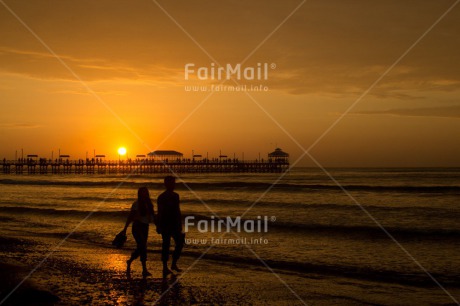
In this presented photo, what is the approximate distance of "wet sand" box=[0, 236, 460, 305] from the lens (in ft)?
26.5

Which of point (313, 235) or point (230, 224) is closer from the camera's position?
point (313, 235)

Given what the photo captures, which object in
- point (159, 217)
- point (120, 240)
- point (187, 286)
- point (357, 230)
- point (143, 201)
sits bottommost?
point (357, 230)

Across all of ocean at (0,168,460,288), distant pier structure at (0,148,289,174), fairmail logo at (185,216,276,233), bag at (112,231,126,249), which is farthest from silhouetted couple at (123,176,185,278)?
distant pier structure at (0,148,289,174)

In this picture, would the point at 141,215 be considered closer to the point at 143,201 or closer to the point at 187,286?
the point at 143,201

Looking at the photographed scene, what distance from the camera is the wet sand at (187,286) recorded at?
8.06 meters

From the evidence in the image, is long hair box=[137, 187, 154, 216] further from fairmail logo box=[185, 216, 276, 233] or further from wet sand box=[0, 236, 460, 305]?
fairmail logo box=[185, 216, 276, 233]

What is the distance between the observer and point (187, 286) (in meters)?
9.14

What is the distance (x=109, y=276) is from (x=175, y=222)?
5.69 ft

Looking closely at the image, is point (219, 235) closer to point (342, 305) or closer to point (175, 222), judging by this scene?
point (175, 222)

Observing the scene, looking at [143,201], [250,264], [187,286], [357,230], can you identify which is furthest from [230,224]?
[143,201]

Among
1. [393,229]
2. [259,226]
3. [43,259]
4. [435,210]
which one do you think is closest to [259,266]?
[43,259]

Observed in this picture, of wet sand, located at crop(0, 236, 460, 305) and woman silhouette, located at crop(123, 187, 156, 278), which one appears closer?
wet sand, located at crop(0, 236, 460, 305)

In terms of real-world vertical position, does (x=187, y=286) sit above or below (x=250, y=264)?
above

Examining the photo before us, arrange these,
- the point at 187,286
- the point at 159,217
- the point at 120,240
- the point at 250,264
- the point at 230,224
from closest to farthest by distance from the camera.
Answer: the point at 187,286, the point at 159,217, the point at 120,240, the point at 250,264, the point at 230,224
